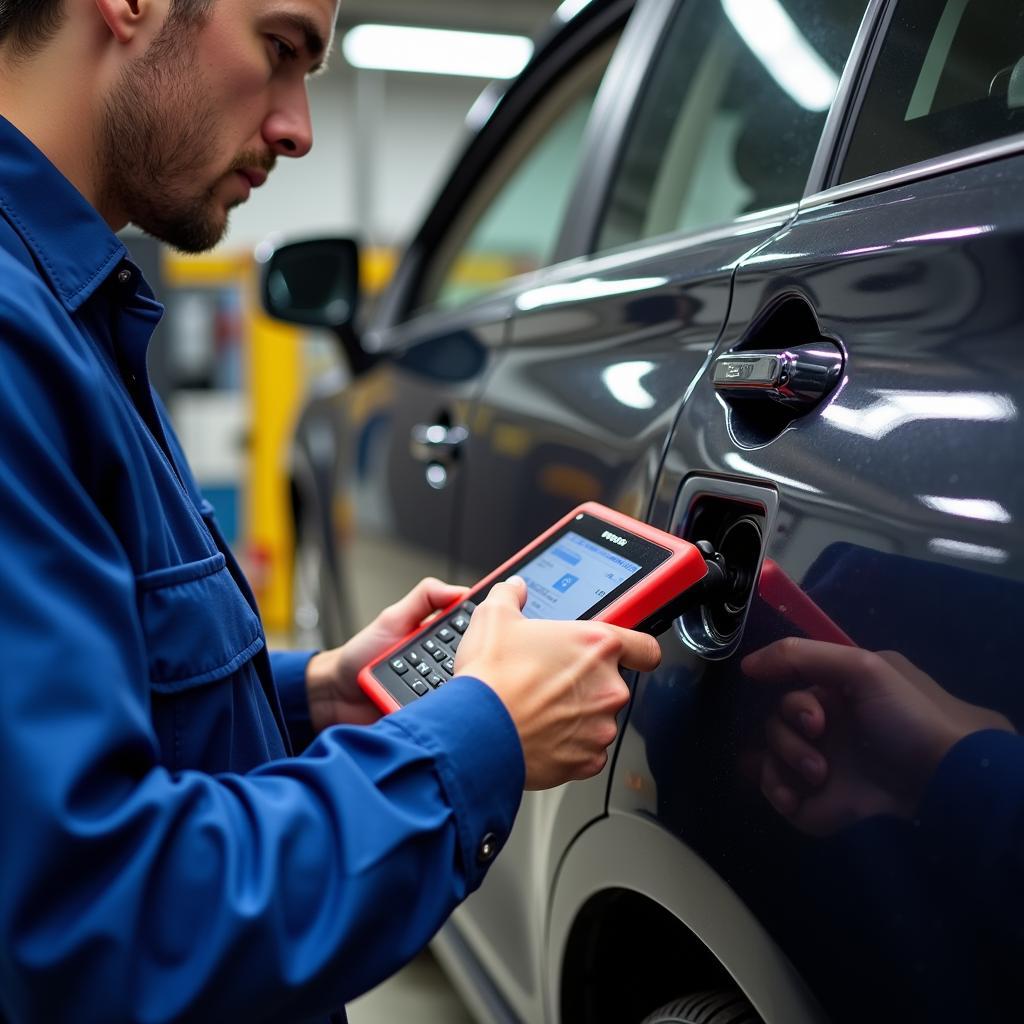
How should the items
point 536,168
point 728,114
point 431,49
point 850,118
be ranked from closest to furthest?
1. point 850,118
2. point 728,114
3. point 536,168
4. point 431,49

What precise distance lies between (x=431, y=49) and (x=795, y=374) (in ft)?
25.1

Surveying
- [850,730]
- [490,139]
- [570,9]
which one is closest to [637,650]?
[850,730]

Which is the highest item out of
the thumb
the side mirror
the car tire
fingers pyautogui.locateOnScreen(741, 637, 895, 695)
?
the side mirror

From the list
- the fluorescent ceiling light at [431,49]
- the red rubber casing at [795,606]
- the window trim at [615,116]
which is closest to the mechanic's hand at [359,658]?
the red rubber casing at [795,606]

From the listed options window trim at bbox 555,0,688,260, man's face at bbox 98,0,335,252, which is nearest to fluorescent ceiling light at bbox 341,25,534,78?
window trim at bbox 555,0,688,260

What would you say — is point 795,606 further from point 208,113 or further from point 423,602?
point 208,113

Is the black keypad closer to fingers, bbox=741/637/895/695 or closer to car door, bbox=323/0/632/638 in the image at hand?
fingers, bbox=741/637/895/695

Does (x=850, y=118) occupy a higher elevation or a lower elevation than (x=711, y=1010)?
higher

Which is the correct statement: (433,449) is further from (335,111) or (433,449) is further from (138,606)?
(335,111)

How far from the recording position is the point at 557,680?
779 mm

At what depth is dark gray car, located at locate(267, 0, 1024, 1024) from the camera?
0.63 meters

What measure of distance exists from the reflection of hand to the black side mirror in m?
1.69

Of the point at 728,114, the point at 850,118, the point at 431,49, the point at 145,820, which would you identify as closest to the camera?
the point at 145,820

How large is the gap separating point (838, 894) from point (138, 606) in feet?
1.63
